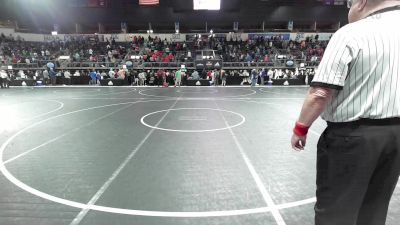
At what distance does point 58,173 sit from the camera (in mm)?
5207

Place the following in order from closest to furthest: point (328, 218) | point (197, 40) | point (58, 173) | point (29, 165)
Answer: point (328, 218) → point (58, 173) → point (29, 165) → point (197, 40)

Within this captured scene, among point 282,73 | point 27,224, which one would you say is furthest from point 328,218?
point 282,73

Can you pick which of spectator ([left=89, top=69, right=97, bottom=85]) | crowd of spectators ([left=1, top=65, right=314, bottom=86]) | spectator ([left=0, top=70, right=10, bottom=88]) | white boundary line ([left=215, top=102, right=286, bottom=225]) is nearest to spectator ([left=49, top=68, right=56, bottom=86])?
crowd of spectators ([left=1, top=65, right=314, bottom=86])

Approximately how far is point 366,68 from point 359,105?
0.22 meters

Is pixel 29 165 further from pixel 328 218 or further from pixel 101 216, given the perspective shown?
pixel 328 218

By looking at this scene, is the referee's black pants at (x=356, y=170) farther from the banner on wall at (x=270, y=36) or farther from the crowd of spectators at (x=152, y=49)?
the banner on wall at (x=270, y=36)

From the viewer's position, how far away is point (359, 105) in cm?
185

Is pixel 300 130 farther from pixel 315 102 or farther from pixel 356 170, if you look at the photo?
pixel 356 170

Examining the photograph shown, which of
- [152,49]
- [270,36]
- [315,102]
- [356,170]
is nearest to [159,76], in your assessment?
[152,49]

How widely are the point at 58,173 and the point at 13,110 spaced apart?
873 cm

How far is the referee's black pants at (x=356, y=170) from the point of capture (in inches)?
72.1

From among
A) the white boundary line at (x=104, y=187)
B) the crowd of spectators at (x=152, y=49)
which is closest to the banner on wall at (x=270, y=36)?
the crowd of spectators at (x=152, y=49)

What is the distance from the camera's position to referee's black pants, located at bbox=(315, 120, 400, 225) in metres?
1.83

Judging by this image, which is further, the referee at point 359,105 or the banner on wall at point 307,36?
the banner on wall at point 307,36
